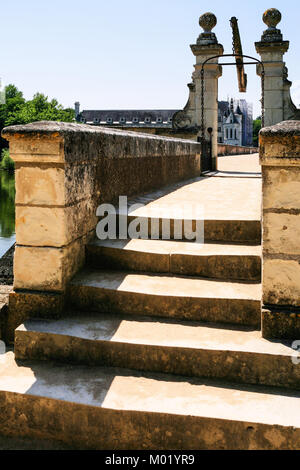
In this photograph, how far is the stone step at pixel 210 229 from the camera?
4.08 metres

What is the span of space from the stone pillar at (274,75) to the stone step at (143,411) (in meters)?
12.3

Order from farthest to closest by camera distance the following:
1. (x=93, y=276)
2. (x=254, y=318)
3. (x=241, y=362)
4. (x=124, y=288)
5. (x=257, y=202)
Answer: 1. (x=257, y=202)
2. (x=93, y=276)
3. (x=124, y=288)
4. (x=254, y=318)
5. (x=241, y=362)

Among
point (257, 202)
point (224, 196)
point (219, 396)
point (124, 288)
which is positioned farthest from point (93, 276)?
point (224, 196)

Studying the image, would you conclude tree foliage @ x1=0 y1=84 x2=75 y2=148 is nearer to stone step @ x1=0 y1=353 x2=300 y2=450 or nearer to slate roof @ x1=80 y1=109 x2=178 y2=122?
slate roof @ x1=80 y1=109 x2=178 y2=122

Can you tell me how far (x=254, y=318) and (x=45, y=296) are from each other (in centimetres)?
145

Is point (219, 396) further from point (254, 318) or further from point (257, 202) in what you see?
point (257, 202)

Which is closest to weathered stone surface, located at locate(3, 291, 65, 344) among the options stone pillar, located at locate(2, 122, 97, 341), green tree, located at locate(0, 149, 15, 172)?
stone pillar, located at locate(2, 122, 97, 341)

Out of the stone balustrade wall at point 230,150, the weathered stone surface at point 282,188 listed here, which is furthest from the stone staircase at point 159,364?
the stone balustrade wall at point 230,150

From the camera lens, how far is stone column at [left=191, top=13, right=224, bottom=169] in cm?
1326

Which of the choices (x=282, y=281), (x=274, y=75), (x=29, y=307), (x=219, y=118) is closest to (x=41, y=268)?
(x=29, y=307)

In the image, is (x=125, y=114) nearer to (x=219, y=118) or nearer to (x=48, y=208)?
(x=219, y=118)

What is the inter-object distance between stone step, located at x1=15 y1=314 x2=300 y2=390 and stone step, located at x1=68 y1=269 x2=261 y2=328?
9 cm

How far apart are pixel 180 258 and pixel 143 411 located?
141 centimetres

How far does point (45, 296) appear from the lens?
343cm
